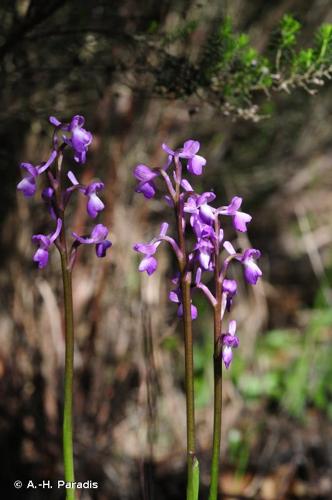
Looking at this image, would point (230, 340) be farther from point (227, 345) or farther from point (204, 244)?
point (204, 244)

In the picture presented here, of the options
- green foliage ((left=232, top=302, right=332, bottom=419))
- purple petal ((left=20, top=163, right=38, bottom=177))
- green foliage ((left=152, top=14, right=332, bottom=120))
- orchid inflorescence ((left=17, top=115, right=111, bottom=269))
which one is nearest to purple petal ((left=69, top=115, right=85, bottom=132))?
orchid inflorescence ((left=17, top=115, right=111, bottom=269))

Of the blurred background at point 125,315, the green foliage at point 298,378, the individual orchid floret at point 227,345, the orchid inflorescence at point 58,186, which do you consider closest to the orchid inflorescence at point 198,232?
the individual orchid floret at point 227,345

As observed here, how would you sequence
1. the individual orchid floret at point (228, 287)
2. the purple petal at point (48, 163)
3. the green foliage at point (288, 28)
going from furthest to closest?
the green foliage at point (288, 28) < the individual orchid floret at point (228, 287) < the purple petal at point (48, 163)

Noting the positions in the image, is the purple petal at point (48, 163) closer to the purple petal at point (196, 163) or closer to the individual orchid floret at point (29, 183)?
the individual orchid floret at point (29, 183)

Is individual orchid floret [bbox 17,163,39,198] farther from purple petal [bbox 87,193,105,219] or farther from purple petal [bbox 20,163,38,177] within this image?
purple petal [bbox 87,193,105,219]

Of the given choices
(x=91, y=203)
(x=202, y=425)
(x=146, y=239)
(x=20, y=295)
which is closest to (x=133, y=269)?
(x=146, y=239)

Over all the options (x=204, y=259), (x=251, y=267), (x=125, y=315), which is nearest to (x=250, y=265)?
(x=251, y=267)

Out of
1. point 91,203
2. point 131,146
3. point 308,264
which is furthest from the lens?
point 308,264

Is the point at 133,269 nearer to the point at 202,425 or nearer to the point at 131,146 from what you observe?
the point at 131,146

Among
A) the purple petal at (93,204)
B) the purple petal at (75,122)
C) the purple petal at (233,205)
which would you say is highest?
the purple petal at (75,122)

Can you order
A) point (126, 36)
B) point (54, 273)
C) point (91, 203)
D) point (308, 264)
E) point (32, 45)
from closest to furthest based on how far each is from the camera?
point (91, 203) → point (126, 36) → point (32, 45) → point (54, 273) → point (308, 264)
